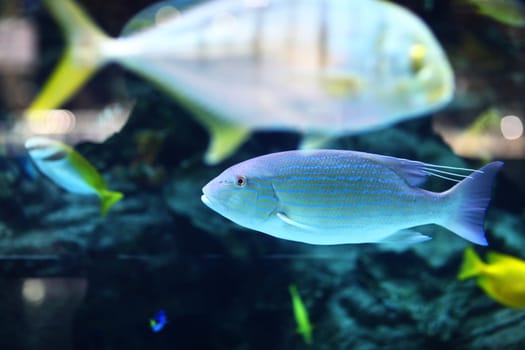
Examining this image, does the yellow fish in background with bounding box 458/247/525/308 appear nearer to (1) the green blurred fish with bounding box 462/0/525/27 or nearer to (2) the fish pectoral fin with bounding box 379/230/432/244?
(1) the green blurred fish with bounding box 462/0/525/27

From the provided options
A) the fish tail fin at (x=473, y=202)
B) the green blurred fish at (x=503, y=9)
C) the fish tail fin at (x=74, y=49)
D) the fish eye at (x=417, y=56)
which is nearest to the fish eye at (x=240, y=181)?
the fish tail fin at (x=473, y=202)

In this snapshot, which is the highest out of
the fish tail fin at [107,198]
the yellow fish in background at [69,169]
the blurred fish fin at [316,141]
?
the blurred fish fin at [316,141]

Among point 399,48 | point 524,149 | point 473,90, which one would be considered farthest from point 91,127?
point 524,149

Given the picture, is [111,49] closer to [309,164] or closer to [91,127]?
[309,164]

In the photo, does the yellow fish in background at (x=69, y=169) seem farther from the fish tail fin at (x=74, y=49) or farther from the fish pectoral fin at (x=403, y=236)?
the fish pectoral fin at (x=403, y=236)

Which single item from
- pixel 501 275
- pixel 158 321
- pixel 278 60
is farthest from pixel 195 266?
pixel 501 275

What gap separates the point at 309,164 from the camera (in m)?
1.04

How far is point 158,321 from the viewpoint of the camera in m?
2.21

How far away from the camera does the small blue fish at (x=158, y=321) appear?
2.21 meters

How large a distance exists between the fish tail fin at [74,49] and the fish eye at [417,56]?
0.85m

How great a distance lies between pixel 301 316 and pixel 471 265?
83 centimetres


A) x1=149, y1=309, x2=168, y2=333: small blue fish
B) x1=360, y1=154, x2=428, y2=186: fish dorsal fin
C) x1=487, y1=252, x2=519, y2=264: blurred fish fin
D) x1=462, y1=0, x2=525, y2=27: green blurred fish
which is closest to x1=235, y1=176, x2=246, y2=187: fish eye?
x1=360, y1=154, x2=428, y2=186: fish dorsal fin

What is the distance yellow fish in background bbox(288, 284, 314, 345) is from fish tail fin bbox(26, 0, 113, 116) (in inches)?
57.3

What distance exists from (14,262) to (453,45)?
2486mm
